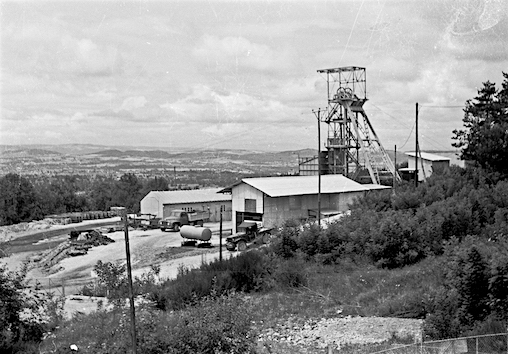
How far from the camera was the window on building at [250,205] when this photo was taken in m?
30.1

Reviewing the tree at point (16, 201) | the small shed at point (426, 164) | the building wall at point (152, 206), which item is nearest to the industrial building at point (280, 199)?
the building wall at point (152, 206)

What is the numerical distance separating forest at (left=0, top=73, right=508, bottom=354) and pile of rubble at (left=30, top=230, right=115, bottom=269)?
12.7m

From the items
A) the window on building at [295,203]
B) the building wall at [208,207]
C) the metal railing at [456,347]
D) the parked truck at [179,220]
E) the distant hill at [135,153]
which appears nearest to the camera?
the metal railing at [456,347]

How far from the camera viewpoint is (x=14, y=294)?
12305 millimetres

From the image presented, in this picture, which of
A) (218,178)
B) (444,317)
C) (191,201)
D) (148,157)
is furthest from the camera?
(218,178)

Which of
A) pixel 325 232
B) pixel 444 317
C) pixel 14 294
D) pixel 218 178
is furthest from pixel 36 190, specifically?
pixel 444 317

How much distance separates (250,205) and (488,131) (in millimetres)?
12252

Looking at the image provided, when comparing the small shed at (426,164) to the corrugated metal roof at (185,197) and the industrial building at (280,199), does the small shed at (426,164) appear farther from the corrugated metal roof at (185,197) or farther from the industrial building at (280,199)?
the corrugated metal roof at (185,197)

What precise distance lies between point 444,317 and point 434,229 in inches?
424

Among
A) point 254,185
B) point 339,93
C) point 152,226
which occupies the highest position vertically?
point 339,93

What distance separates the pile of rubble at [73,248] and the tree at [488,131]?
836 inches

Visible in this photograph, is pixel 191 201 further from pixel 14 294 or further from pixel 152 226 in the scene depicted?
pixel 14 294

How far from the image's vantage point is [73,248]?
31922 mm

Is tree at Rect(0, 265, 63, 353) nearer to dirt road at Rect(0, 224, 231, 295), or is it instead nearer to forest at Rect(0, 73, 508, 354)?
forest at Rect(0, 73, 508, 354)
